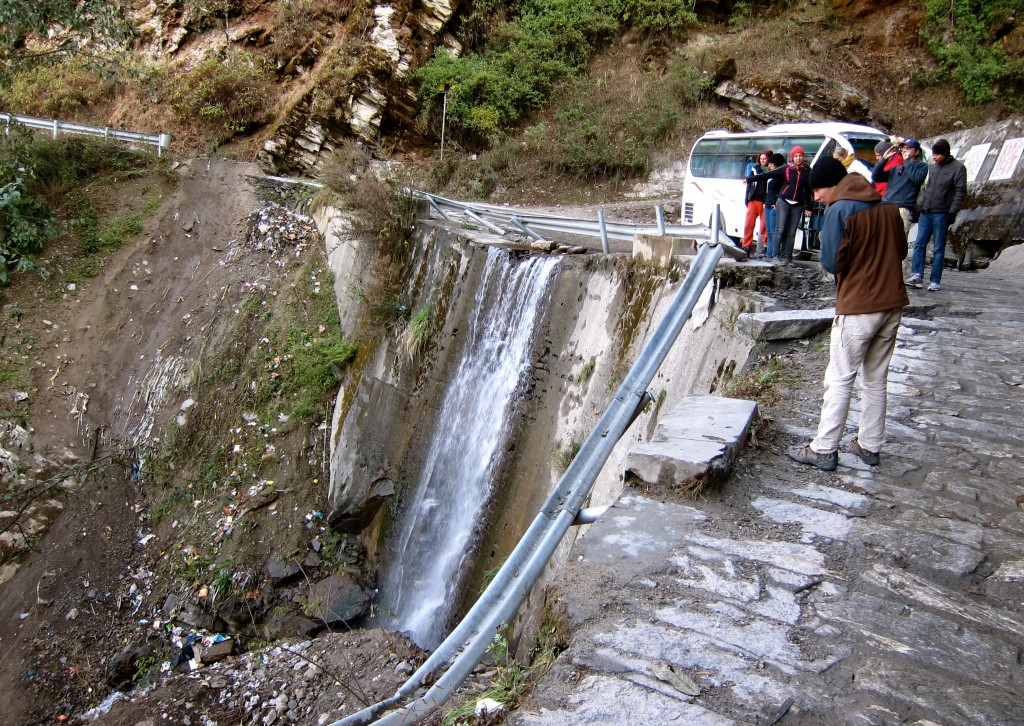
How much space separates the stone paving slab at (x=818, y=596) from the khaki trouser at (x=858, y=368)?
0.27 meters

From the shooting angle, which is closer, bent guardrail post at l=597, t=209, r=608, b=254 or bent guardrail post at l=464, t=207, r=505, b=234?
bent guardrail post at l=597, t=209, r=608, b=254

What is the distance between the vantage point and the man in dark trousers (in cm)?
359

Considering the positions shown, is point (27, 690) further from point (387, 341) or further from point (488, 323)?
point (488, 323)

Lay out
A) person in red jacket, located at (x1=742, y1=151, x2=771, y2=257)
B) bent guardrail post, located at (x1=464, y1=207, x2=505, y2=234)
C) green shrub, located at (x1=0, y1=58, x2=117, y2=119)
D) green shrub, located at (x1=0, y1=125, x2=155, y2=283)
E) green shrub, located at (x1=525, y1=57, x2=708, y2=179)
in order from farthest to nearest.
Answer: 1. green shrub, located at (x1=0, y1=58, x2=117, y2=119)
2. green shrub, located at (x1=525, y1=57, x2=708, y2=179)
3. green shrub, located at (x1=0, y1=125, x2=155, y2=283)
4. bent guardrail post, located at (x1=464, y1=207, x2=505, y2=234)
5. person in red jacket, located at (x1=742, y1=151, x2=771, y2=257)

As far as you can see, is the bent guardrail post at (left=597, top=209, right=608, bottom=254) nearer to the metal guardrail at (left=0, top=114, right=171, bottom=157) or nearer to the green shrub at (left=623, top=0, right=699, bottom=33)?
Answer: the metal guardrail at (left=0, top=114, right=171, bottom=157)

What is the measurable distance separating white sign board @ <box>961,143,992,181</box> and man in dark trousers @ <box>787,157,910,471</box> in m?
10.1

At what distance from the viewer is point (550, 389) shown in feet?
23.7

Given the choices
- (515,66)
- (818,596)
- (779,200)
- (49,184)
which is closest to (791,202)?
(779,200)

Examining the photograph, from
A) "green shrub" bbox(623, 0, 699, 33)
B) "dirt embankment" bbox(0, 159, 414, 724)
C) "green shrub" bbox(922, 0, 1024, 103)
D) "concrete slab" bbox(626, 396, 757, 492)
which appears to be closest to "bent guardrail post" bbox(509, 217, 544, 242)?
"dirt embankment" bbox(0, 159, 414, 724)

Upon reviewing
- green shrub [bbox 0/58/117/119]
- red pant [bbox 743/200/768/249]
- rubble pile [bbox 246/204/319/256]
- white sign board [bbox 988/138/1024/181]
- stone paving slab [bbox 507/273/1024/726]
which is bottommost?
stone paving slab [bbox 507/273/1024/726]

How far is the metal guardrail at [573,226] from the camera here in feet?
21.6

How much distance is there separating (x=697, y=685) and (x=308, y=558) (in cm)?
792

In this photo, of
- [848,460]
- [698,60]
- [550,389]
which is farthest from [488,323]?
[698,60]

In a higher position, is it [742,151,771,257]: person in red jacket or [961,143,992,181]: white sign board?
[961,143,992,181]: white sign board
